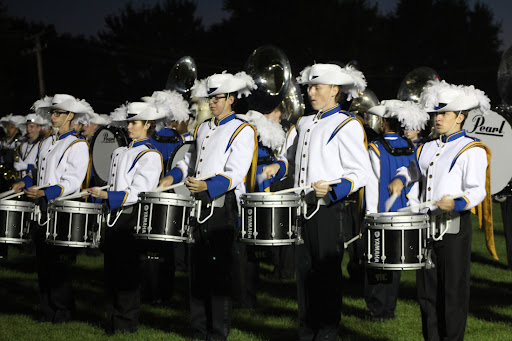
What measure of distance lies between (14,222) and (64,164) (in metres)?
0.72

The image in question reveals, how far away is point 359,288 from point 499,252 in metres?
4.98

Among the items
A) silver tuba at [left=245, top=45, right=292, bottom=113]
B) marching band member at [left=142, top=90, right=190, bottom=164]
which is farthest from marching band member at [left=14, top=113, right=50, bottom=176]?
silver tuba at [left=245, top=45, right=292, bottom=113]

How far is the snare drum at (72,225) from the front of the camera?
718 centimetres

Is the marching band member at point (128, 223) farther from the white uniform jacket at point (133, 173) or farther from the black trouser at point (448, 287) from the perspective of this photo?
the black trouser at point (448, 287)

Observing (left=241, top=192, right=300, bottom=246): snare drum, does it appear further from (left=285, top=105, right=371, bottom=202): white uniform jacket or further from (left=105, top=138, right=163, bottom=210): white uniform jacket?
(left=105, top=138, right=163, bottom=210): white uniform jacket

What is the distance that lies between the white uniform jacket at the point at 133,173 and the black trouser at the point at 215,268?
0.76m

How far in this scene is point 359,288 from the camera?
1019 centimetres

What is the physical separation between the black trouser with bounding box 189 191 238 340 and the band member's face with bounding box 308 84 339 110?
1116 millimetres

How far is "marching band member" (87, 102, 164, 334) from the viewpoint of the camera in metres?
7.40

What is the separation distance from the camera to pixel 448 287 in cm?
595

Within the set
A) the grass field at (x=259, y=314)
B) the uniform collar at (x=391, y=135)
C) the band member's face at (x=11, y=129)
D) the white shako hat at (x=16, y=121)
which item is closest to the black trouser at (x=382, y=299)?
the grass field at (x=259, y=314)

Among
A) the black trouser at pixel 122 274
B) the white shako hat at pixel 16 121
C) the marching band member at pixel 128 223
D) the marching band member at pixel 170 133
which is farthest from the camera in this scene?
the white shako hat at pixel 16 121

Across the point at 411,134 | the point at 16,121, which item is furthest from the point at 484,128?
the point at 16,121

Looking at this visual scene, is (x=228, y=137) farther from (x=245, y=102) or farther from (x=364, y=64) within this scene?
(x=364, y=64)
